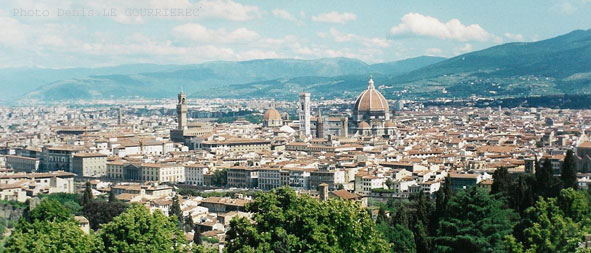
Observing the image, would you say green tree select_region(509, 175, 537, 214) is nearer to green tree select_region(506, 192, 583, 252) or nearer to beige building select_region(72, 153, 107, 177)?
green tree select_region(506, 192, 583, 252)

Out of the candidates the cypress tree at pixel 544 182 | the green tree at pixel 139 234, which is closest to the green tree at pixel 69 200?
the green tree at pixel 139 234

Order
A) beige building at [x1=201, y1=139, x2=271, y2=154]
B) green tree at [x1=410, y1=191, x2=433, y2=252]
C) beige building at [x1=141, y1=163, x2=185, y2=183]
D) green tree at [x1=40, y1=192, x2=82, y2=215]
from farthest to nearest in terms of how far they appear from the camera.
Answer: beige building at [x1=201, y1=139, x2=271, y2=154] → beige building at [x1=141, y1=163, x2=185, y2=183] → green tree at [x1=40, y1=192, x2=82, y2=215] → green tree at [x1=410, y1=191, x2=433, y2=252]

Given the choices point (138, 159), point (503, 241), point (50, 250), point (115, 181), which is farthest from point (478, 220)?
point (138, 159)

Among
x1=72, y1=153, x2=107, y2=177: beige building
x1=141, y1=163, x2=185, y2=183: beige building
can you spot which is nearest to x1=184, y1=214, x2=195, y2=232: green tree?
x1=141, y1=163, x2=185, y2=183: beige building

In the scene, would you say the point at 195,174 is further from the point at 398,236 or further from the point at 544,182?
the point at 398,236

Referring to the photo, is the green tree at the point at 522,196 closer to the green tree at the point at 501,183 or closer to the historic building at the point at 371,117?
the green tree at the point at 501,183

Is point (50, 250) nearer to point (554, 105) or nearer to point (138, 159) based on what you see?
point (138, 159)

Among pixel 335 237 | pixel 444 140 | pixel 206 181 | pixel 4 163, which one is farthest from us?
pixel 444 140
